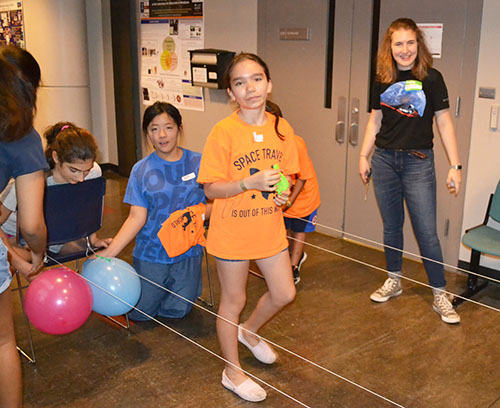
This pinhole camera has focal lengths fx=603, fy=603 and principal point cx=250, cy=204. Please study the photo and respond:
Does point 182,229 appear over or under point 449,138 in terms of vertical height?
under

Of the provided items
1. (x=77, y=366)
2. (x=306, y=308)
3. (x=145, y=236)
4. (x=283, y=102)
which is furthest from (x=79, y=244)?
(x=283, y=102)

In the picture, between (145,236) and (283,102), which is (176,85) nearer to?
(283,102)

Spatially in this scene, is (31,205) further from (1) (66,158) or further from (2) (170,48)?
(2) (170,48)

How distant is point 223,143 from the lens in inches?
95.5

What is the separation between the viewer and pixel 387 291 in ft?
12.4

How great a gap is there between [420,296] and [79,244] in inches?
83.6

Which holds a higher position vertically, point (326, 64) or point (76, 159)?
point (326, 64)

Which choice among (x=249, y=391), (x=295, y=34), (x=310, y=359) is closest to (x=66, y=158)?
(x=249, y=391)

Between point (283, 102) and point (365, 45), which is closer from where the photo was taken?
point (365, 45)

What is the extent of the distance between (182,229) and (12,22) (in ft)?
17.0

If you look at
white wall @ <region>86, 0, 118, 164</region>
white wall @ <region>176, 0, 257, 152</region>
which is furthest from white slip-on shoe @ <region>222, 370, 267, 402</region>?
white wall @ <region>86, 0, 118, 164</region>

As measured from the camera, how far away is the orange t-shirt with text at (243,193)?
2.44 meters

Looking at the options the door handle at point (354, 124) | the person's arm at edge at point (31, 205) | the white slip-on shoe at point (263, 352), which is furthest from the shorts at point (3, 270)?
the door handle at point (354, 124)

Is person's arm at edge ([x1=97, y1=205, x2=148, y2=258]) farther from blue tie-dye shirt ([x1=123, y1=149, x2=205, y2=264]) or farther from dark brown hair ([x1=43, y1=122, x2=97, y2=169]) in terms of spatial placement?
dark brown hair ([x1=43, y1=122, x2=97, y2=169])
